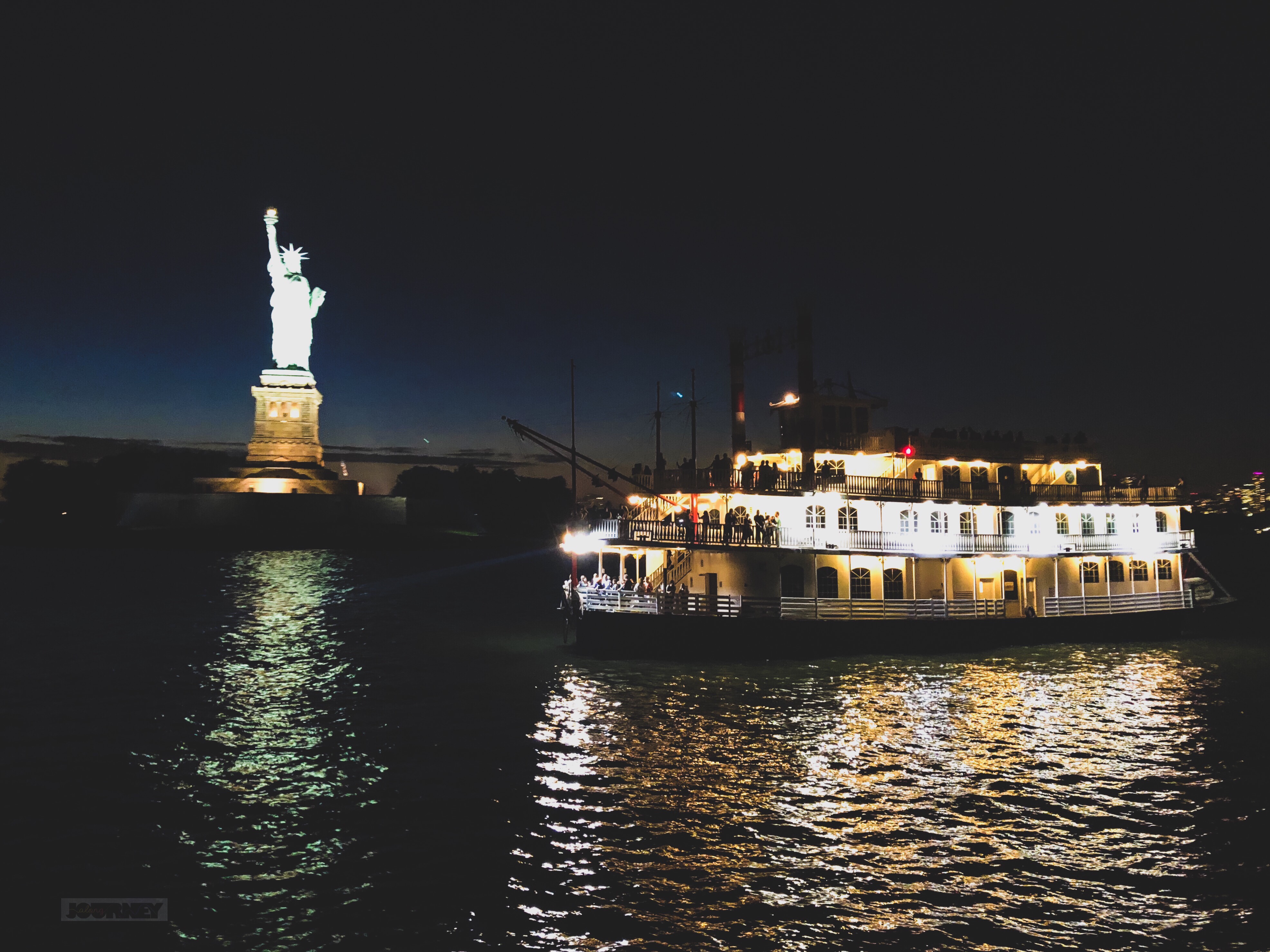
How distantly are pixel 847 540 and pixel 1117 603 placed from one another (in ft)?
42.4

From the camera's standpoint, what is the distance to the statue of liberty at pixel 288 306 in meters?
88.4

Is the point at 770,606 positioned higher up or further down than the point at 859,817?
higher up

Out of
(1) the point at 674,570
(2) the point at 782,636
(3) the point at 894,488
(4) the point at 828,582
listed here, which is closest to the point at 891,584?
(4) the point at 828,582

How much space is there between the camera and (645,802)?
55.3ft

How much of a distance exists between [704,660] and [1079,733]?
12754mm

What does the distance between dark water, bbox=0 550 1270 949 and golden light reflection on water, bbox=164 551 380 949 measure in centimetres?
9

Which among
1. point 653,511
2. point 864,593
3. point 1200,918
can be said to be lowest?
point 1200,918

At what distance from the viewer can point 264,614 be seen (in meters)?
48.5

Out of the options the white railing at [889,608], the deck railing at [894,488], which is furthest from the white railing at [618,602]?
the white railing at [889,608]

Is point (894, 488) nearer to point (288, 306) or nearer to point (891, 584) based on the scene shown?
point (891, 584)

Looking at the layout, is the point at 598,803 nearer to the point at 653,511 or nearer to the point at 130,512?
the point at 653,511

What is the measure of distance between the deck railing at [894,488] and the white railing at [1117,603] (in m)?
3.97

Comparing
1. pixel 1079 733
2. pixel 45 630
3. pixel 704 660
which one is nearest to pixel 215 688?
pixel 704 660

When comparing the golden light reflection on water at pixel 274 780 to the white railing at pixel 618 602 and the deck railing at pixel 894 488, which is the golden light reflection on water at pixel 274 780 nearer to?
the white railing at pixel 618 602
